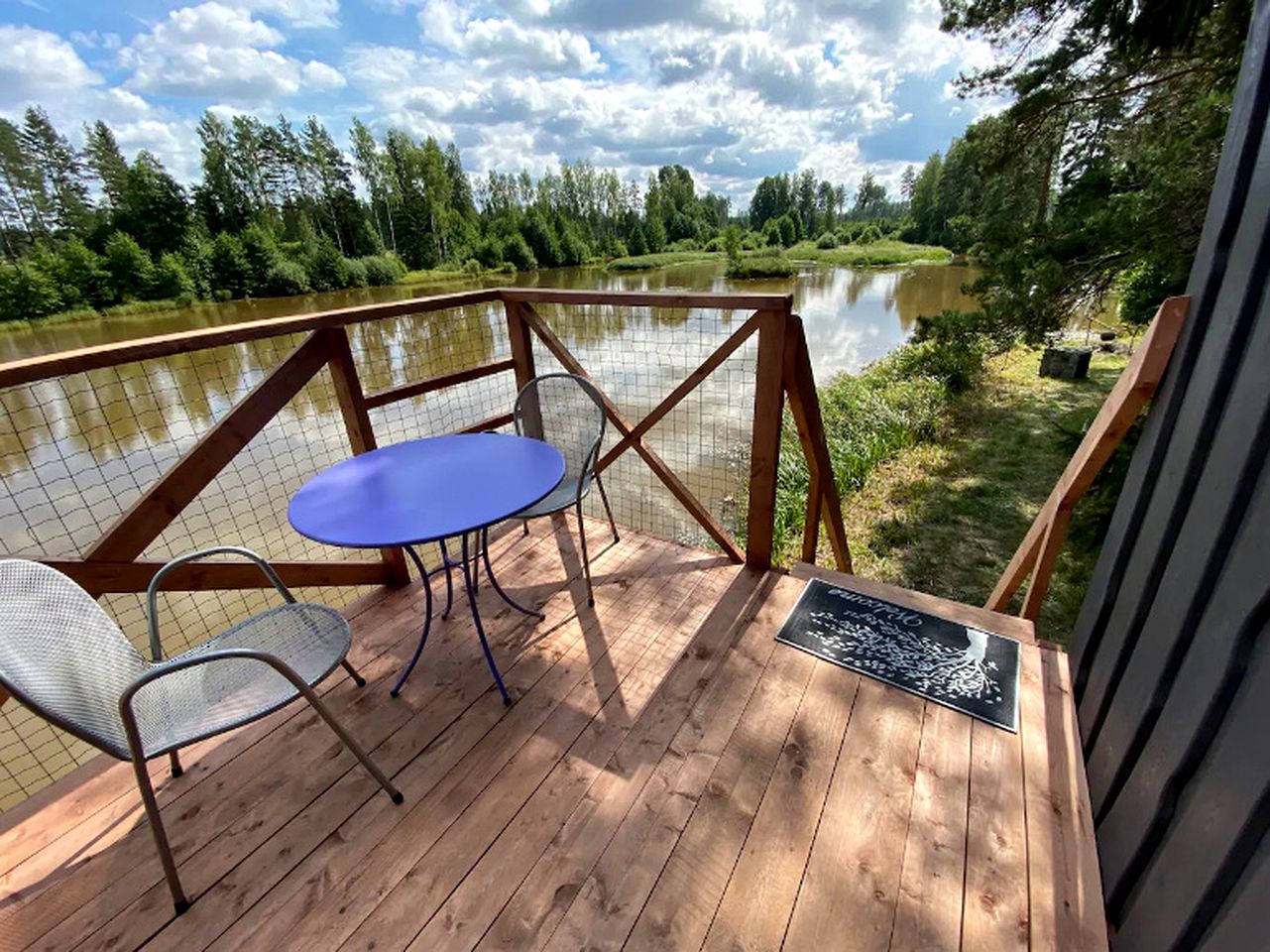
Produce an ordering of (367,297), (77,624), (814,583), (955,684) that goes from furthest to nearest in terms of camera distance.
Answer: (367,297), (814,583), (955,684), (77,624)

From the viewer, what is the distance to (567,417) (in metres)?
2.29

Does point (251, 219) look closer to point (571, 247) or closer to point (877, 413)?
point (571, 247)

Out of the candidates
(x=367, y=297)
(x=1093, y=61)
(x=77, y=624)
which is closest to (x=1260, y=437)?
(x=77, y=624)

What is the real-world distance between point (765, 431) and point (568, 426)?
2.68 feet

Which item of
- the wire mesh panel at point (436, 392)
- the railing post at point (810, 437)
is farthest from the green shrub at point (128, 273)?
the railing post at point (810, 437)

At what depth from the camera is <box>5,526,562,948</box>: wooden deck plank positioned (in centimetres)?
117

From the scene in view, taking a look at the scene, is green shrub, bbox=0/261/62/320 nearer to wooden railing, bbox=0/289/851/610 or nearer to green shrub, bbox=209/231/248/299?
green shrub, bbox=209/231/248/299

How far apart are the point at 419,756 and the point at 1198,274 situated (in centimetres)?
237

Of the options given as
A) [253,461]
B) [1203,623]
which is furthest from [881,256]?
[1203,623]

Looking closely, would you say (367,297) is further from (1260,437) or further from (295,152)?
(1260,437)

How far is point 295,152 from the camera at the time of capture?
27.5 meters

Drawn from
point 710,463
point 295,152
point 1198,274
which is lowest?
point 710,463

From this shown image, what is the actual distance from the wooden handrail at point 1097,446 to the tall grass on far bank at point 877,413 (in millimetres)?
1695

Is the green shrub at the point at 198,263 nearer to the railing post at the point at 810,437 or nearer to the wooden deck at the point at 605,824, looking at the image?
the wooden deck at the point at 605,824
